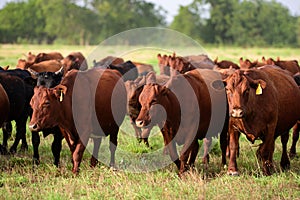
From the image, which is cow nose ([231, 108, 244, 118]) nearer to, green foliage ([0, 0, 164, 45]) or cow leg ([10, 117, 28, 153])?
cow leg ([10, 117, 28, 153])

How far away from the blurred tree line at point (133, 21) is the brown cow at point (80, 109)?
6388 cm

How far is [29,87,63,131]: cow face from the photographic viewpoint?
7.12 m

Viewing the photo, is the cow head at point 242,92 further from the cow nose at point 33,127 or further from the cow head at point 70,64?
the cow head at point 70,64

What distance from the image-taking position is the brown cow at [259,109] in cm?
675

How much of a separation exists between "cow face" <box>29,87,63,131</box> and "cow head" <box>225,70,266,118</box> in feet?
8.31

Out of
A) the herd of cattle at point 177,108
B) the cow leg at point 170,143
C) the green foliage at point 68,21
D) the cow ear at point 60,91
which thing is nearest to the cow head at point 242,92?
the herd of cattle at point 177,108

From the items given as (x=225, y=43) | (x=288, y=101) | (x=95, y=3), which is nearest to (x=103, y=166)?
(x=288, y=101)

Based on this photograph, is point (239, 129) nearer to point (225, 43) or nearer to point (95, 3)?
point (225, 43)

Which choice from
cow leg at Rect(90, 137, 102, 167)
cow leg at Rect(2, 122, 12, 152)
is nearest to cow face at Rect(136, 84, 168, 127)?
cow leg at Rect(90, 137, 102, 167)

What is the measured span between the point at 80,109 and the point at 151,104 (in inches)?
50.7

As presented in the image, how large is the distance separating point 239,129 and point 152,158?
204 cm

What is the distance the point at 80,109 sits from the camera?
24.8ft

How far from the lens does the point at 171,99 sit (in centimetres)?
719

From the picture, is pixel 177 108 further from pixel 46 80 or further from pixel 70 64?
pixel 70 64
